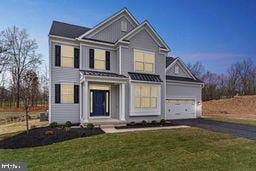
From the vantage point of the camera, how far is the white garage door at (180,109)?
21.0m

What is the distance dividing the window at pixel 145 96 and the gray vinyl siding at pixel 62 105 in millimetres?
4740

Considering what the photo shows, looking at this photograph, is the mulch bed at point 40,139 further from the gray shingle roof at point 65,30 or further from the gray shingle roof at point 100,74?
the gray shingle roof at point 65,30

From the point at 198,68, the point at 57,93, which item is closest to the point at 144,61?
the point at 57,93

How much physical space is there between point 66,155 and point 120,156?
81.0 inches

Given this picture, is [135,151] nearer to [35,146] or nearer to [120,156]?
[120,156]

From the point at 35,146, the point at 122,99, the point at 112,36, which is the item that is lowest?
→ the point at 35,146

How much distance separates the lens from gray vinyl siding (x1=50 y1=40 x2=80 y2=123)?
15125 millimetres

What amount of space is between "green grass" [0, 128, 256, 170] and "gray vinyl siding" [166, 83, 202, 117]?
1029 centimetres

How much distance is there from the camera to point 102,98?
670 inches

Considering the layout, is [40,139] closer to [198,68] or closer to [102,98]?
[102,98]

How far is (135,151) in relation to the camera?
8461 millimetres

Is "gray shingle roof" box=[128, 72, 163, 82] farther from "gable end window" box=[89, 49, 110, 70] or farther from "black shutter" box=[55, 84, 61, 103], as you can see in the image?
"black shutter" box=[55, 84, 61, 103]

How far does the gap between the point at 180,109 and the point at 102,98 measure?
8.97 meters

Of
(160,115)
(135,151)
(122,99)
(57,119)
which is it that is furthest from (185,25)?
(135,151)
